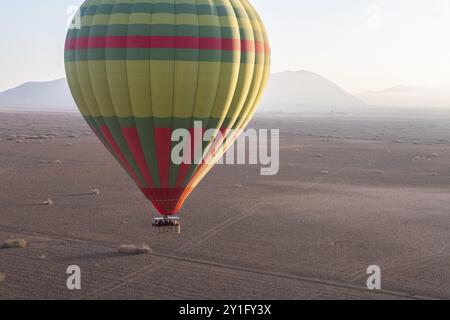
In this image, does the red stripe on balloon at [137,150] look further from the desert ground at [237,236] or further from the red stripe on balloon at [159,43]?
the desert ground at [237,236]

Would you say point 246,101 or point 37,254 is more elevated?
point 246,101

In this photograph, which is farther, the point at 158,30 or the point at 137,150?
the point at 137,150

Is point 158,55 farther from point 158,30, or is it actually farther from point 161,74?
point 158,30

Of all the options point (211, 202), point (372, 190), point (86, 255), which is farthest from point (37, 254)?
point (372, 190)

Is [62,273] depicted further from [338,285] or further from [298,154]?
[298,154]

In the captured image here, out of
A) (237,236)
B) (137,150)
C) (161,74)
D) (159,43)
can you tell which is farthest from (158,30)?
(237,236)
